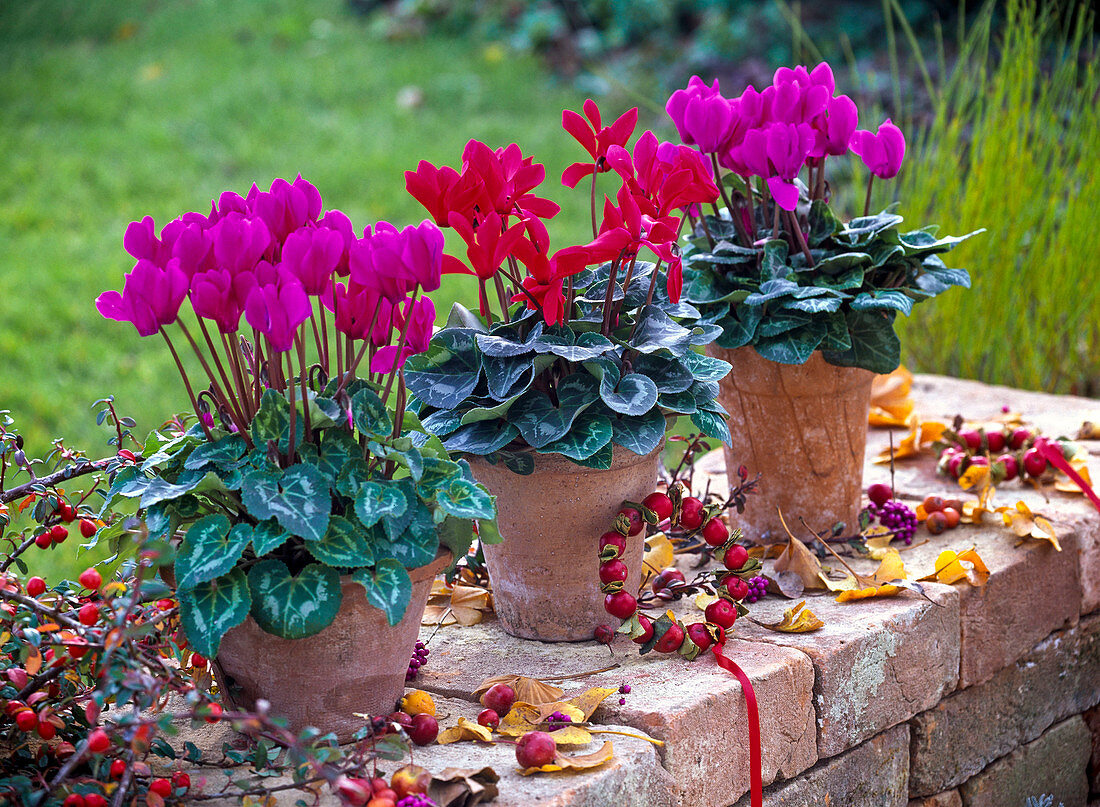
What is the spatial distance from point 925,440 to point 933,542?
18.2 inches

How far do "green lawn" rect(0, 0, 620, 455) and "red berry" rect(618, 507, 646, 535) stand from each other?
2.17m

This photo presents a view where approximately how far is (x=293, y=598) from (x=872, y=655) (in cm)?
84

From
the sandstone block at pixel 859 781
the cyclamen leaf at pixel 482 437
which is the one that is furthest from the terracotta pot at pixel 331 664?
the sandstone block at pixel 859 781

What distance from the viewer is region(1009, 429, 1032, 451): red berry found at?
6.91 ft

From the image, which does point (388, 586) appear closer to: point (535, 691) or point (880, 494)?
point (535, 691)

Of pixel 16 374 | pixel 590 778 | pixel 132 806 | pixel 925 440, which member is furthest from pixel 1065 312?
pixel 16 374

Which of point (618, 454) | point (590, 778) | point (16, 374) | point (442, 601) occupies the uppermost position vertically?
point (618, 454)

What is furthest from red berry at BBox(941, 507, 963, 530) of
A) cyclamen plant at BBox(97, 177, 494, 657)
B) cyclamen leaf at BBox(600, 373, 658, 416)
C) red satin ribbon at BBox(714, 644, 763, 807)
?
cyclamen plant at BBox(97, 177, 494, 657)

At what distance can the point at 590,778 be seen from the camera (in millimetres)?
1154

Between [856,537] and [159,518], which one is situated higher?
[159,518]

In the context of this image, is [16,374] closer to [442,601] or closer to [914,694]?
[442,601]

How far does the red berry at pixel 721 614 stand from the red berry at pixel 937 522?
0.61m

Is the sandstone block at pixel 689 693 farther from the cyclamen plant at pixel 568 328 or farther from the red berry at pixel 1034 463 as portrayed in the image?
the red berry at pixel 1034 463

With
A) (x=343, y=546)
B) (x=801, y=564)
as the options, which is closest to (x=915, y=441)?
(x=801, y=564)
